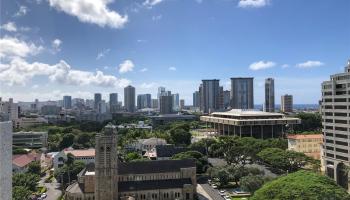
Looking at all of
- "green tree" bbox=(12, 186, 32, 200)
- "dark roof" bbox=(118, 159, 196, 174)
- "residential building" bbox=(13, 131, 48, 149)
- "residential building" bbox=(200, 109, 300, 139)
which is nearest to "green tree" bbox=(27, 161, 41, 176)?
"green tree" bbox=(12, 186, 32, 200)

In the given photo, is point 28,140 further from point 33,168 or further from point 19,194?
point 19,194

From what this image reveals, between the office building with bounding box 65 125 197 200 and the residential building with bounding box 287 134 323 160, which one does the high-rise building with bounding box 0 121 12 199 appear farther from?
the residential building with bounding box 287 134 323 160

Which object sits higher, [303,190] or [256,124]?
[256,124]

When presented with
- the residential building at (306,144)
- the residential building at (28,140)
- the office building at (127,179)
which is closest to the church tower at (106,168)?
the office building at (127,179)

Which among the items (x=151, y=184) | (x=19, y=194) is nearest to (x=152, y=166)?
(x=151, y=184)

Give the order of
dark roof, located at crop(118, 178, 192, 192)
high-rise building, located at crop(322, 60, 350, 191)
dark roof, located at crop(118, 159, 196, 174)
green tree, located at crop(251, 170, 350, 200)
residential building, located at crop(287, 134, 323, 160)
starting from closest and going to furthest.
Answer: green tree, located at crop(251, 170, 350, 200) < dark roof, located at crop(118, 178, 192, 192) < dark roof, located at crop(118, 159, 196, 174) < high-rise building, located at crop(322, 60, 350, 191) < residential building, located at crop(287, 134, 323, 160)

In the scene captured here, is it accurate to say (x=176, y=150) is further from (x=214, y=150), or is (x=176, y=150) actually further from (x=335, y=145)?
(x=335, y=145)
